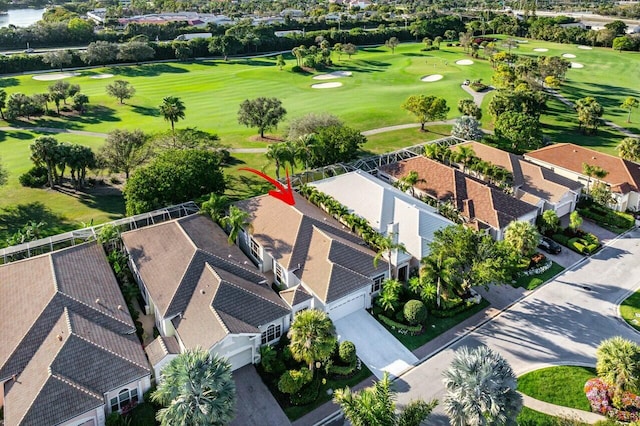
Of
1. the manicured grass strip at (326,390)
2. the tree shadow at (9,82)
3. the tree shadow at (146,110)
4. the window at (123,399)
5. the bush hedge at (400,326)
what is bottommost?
the manicured grass strip at (326,390)

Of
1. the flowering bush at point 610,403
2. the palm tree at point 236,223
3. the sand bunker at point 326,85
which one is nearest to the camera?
the flowering bush at point 610,403

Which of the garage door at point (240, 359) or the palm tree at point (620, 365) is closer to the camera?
the palm tree at point (620, 365)

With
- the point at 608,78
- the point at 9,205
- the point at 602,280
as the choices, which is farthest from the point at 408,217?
the point at 608,78

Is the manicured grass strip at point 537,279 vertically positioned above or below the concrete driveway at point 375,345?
above

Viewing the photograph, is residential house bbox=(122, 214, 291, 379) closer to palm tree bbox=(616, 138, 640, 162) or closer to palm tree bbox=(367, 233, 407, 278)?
palm tree bbox=(367, 233, 407, 278)

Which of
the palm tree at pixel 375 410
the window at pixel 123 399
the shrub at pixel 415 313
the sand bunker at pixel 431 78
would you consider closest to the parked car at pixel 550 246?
the shrub at pixel 415 313

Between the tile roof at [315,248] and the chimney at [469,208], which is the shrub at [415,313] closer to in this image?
the tile roof at [315,248]

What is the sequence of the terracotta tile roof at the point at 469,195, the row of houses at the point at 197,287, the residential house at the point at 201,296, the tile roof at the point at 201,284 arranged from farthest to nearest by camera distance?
the terracotta tile roof at the point at 469,195 < the tile roof at the point at 201,284 < the residential house at the point at 201,296 < the row of houses at the point at 197,287
